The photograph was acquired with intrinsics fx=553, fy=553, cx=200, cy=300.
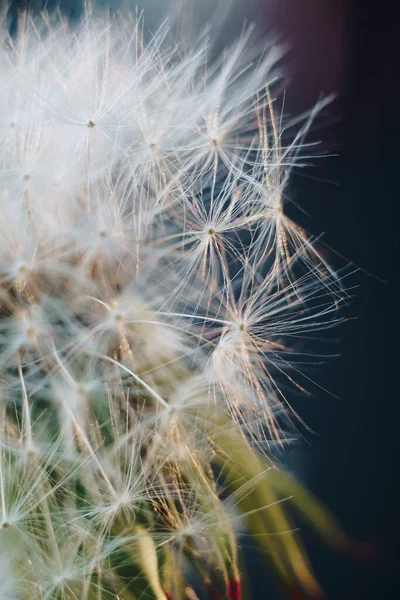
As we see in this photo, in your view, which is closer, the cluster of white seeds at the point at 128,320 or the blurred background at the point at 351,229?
the cluster of white seeds at the point at 128,320

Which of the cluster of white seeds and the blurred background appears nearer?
the cluster of white seeds

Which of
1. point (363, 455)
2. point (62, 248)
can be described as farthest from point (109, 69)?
point (363, 455)

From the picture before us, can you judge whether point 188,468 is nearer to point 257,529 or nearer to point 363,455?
point 257,529

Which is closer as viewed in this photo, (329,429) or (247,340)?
(247,340)

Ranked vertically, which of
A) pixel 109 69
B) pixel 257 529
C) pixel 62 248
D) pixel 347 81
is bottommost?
pixel 257 529

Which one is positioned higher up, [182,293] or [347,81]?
[347,81]

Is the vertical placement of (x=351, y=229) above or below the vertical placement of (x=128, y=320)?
above

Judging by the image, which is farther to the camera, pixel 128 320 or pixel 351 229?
pixel 351 229
